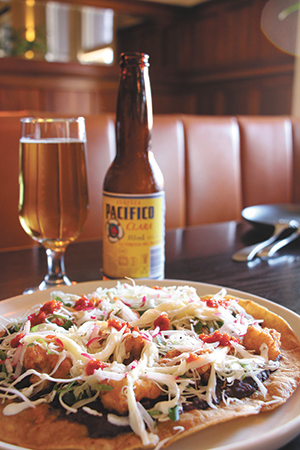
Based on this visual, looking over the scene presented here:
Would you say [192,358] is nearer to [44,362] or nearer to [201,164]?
[44,362]

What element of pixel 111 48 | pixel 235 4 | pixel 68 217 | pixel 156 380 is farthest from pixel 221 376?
pixel 111 48

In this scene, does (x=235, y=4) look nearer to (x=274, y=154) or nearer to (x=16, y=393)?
(x=274, y=154)

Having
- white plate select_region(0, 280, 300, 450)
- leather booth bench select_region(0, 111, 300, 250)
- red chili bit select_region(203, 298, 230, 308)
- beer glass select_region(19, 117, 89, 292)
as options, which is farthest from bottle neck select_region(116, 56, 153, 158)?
leather booth bench select_region(0, 111, 300, 250)

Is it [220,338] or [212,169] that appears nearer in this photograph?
[220,338]

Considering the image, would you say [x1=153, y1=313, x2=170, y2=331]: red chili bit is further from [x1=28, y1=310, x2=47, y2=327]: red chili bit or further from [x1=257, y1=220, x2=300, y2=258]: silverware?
[x1=257, y1=220, x2=300, y2=258]: silverware

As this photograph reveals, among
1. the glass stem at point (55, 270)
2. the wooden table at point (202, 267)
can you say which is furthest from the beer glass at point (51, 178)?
the wooden table at point (202, 267)

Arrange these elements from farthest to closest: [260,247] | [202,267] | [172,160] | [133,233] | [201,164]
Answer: [201,164] → [172,160] → [260,247] → [202,267] → [133,233]

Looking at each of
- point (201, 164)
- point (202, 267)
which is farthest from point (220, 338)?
point (201, 164)
